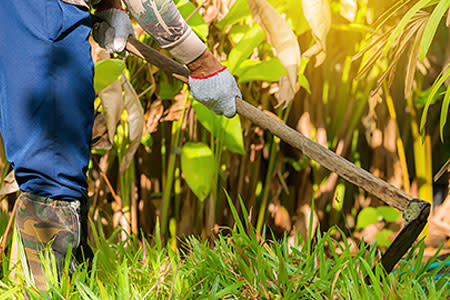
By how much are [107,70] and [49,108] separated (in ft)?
1.04

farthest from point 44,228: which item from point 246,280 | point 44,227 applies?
point 246,280

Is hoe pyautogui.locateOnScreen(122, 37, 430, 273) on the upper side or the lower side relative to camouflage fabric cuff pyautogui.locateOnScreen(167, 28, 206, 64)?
lower

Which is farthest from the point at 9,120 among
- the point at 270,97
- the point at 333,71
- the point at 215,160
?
the point at 333,71

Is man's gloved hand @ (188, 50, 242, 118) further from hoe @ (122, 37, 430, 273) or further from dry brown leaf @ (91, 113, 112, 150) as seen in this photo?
dry brown leaf @ (91, 113, 112, 150)

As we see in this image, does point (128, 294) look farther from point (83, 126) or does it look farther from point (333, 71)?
point (333, 71)

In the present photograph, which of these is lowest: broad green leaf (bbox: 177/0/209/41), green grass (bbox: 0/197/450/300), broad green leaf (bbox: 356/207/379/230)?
broad green leaf (bbox: 356/207/379/230)

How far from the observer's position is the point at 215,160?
1501 millimetres

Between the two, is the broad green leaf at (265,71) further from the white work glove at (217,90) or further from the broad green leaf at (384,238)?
the broad green leaf at (384,238)

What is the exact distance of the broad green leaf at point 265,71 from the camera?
4.37 feet

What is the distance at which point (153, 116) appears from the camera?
150 cm

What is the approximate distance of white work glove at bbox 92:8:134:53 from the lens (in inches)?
46.0

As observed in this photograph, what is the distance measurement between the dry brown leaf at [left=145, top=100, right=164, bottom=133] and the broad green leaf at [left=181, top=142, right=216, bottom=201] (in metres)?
0.12

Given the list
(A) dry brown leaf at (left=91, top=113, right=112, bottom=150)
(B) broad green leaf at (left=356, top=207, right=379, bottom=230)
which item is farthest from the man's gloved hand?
(B) broad green leaf at (left=356, top=207, right=379, bottom=230)

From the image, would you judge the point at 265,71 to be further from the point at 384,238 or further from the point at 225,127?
the point at 384,238
